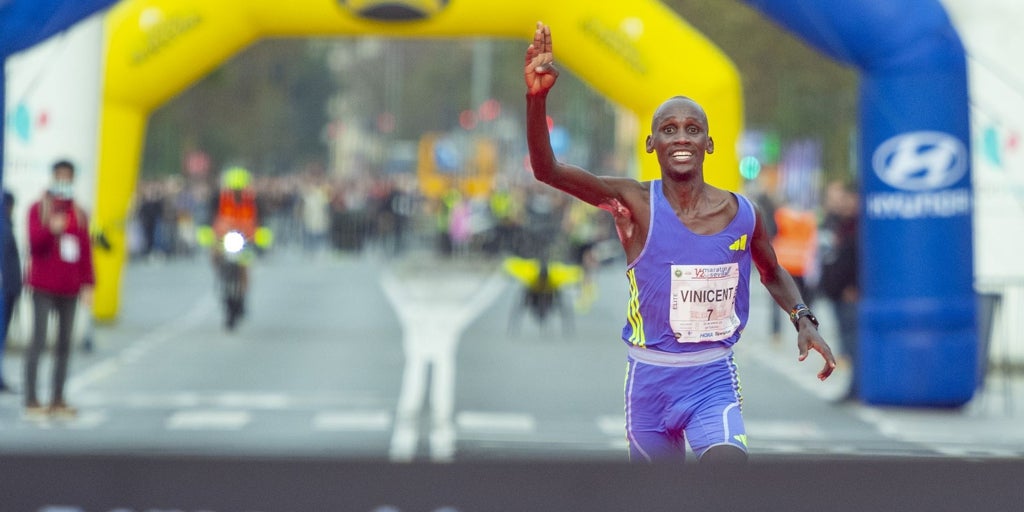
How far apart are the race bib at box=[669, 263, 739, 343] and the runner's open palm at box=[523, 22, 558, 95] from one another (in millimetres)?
874

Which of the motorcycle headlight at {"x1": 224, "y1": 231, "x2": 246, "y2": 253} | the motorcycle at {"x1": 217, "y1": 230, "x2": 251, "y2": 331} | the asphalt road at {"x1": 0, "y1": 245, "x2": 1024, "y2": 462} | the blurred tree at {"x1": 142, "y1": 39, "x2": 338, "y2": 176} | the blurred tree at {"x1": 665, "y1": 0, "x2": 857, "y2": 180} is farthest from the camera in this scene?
the blurred tree at {"x1": 142, "y1": 39, "x2": 338, "y2": 176}

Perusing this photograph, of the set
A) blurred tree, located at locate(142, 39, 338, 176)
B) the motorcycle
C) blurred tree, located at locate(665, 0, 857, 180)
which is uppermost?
blurred tree, located at locate(142, 39, 338, 176)

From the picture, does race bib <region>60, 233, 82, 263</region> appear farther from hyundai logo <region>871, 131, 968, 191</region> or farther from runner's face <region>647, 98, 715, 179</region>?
runner's face <region>647, 98, 715, 179</region>

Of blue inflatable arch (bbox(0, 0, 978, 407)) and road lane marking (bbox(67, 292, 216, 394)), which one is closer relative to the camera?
blue inflatable arch (bbox(0, 0, 978, 407))

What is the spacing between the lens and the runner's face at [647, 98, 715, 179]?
5.82 metres

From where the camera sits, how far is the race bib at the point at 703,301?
19.4 feet

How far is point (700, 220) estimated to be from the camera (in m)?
5.96

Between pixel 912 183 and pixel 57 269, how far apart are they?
6.00 metres

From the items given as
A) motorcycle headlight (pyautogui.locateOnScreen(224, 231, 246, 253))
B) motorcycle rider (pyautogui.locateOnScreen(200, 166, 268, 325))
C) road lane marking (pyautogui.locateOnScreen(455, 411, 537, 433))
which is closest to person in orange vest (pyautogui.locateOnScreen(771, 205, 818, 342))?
road lane marking (pyautogui.locateOnScreen(455, 411, 537, 433))

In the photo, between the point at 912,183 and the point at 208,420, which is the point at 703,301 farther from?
the point at 912,183

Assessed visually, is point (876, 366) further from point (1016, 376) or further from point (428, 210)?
point (428, 210)

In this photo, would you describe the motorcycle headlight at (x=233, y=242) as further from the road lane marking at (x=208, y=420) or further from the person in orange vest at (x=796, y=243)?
the person in orange vest at (x=796, y=243)

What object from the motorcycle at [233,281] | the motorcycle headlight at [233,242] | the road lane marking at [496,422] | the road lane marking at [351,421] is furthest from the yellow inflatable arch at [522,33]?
the motorcycle headlight at [233,242]

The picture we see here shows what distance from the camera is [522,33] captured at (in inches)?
708
